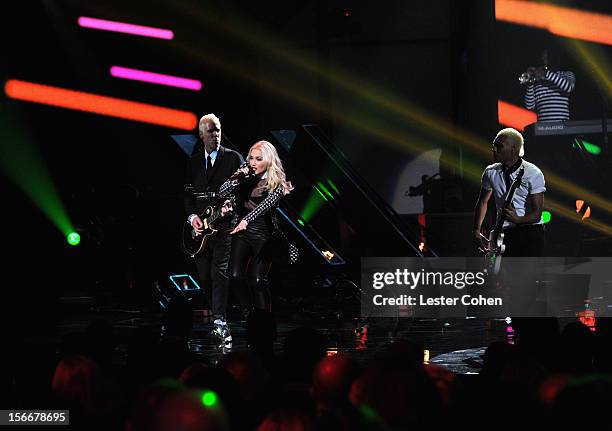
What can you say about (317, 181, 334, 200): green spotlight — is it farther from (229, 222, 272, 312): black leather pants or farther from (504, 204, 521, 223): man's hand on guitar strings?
(504, 204, 521, 223): man's hand on guitar strings

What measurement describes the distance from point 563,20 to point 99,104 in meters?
7.70

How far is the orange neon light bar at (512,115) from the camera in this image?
13.5 m

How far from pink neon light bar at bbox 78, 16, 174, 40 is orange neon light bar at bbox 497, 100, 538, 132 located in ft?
18.3

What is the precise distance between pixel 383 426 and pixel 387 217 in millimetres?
8532

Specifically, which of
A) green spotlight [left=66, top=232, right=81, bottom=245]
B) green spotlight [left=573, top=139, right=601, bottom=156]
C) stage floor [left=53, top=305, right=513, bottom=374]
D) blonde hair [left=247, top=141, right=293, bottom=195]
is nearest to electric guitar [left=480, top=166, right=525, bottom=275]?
stage floor [left=53, top=305, right=513, bottom=374]

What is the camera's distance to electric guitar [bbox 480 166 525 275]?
A: 5676 mm

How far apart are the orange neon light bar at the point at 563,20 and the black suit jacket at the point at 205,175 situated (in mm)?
9003

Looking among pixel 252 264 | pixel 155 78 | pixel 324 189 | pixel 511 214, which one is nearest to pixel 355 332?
pixel 252 264

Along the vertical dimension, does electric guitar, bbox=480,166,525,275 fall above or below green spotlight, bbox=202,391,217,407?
above

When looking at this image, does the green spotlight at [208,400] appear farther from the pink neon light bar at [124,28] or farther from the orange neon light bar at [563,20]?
the orange neon light bar at [563,20]

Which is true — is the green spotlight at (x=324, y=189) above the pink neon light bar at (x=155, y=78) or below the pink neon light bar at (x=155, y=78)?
below

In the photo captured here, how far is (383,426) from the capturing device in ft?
4.93

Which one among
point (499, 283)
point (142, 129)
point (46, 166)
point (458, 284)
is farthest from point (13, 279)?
point (499, 283)

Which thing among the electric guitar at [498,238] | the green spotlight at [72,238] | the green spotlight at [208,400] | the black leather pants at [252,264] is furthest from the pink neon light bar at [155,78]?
the green spotlight at [208,400]
